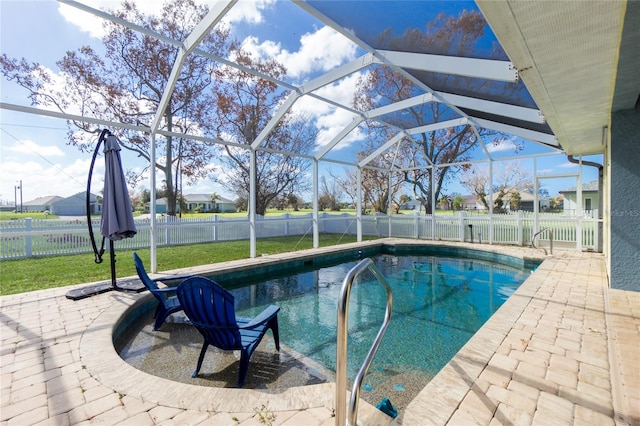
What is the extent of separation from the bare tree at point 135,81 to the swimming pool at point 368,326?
10.8 metres

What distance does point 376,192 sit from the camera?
21016mm

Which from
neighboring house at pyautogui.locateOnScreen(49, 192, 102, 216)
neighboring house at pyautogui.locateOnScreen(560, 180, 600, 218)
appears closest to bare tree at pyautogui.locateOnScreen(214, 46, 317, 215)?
neighboring house at pyautogui.locateOnScreen(560, 180, 600, 218)

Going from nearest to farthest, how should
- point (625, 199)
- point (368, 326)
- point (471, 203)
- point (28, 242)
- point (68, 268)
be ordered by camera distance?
point (368, 326) → point (625, 199) → point (68, 268) → point (28, 242) → point (471, 203)

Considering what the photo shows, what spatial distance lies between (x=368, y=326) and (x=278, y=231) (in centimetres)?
1170

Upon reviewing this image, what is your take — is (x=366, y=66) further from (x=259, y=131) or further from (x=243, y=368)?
(x=259, y=131)

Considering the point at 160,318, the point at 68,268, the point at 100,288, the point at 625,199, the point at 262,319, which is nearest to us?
the point at 262,319

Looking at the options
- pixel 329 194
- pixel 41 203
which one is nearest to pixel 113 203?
pixel 329 194

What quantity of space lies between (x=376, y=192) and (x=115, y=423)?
65.6 feet

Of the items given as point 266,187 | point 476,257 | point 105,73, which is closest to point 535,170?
point 476,257

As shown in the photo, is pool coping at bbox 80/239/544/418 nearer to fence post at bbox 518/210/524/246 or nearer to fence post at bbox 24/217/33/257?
fence post at bbox 24/217/33/257

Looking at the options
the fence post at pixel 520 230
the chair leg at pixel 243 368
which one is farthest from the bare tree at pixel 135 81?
the fence post at pixel 520 230

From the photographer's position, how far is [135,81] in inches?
525

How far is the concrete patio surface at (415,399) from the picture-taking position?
2.01m

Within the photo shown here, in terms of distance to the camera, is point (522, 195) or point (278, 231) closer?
point (278, 231)
